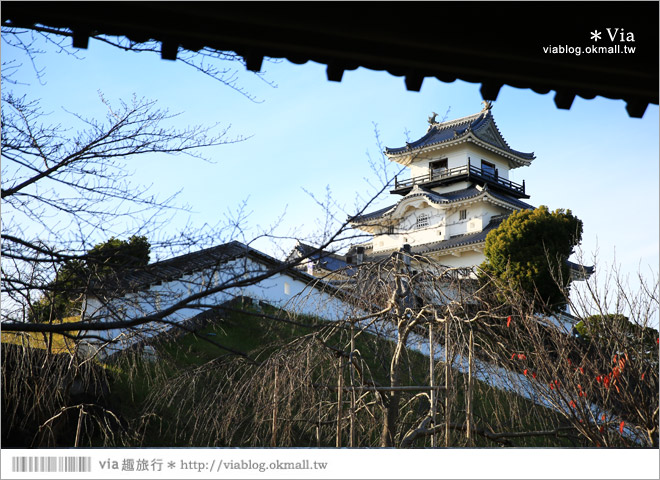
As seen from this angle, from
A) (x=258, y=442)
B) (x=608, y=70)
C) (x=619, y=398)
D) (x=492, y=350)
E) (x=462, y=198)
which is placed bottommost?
(x=258, y=442)

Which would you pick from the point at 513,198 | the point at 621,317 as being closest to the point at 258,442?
the point at 621,317

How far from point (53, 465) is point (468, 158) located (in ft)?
40.4

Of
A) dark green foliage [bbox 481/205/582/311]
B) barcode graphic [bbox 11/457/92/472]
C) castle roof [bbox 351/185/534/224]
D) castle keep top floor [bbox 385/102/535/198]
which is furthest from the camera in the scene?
castle keep top floor [bbox 385/102/535/198]

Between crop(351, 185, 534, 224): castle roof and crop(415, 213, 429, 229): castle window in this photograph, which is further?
crop(415, 213, 429, 229): castle window

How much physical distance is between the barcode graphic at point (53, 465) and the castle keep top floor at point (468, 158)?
1081 cm

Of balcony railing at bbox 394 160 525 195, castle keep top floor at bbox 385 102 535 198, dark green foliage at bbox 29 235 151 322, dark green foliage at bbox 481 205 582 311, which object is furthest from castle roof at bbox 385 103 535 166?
dark green foliage at bbox 29 235 151 322

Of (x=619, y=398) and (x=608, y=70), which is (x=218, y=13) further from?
(x=619, y=398)

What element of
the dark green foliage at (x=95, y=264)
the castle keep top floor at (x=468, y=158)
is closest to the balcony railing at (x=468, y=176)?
the castle keep top floor at (x=468, y=158)

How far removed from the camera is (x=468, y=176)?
1345 cm

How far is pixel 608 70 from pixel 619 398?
108 inches

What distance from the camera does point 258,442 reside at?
179 inches

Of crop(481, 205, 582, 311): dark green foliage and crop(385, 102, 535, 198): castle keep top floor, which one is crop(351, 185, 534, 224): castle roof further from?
crop(481, 205, 582, 311): dark green foliage

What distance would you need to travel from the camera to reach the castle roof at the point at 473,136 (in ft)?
45.6

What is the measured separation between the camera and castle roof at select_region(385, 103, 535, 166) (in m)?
13.9
